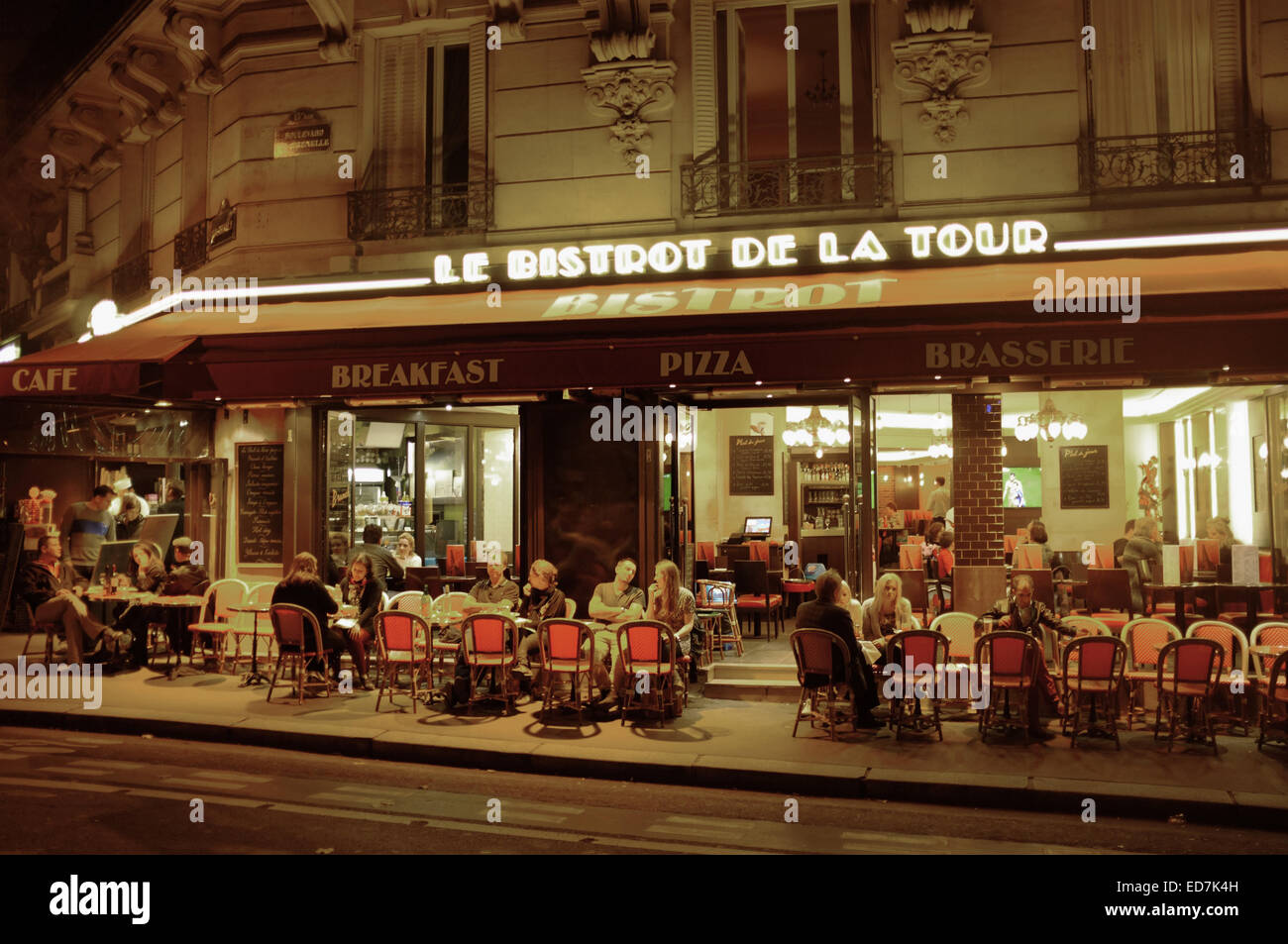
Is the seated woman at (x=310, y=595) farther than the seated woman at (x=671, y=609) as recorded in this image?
Yes

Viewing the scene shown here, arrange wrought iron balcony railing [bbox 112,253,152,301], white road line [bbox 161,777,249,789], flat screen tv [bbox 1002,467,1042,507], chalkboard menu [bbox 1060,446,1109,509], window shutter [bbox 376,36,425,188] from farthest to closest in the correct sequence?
1. flat screen tv [bbox 1002,467,1042,507]
2. chalkboard menu [bbox 1060,446,1109,509]
3. wrought iron balcony railing [bbox 112,253,152,301]
4. window shutter [bbox 376,36,425,188]
5. white road line [bbox 161,777,249,789]

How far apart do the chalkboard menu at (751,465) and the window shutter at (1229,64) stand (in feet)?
30.7

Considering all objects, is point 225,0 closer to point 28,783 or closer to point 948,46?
point 948,46

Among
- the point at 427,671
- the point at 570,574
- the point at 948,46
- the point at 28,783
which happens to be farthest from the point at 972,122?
the point at 28,783

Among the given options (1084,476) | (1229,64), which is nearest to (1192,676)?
(1229,64)

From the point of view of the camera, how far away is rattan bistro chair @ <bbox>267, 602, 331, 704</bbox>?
9.73 metres

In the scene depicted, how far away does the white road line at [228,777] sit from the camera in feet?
23.4

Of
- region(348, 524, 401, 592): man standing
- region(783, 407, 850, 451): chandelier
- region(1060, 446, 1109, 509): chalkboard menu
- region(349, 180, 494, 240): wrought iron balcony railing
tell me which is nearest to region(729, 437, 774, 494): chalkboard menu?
region(783, 407, 850, 451): chandelier

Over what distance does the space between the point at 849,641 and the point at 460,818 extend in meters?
3.88

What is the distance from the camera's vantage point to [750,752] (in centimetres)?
789

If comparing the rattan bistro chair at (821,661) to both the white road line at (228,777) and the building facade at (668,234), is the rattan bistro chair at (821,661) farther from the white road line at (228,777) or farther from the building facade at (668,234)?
the white road line at (228,777)

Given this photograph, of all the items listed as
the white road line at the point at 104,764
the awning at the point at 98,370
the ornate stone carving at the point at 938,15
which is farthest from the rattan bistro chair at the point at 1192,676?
the awning at the point at 98,370

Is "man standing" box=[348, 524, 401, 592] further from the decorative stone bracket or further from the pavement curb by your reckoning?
the decorative stone bracket

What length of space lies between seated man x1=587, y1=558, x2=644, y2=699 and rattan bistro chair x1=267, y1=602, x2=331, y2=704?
2.65 meters
